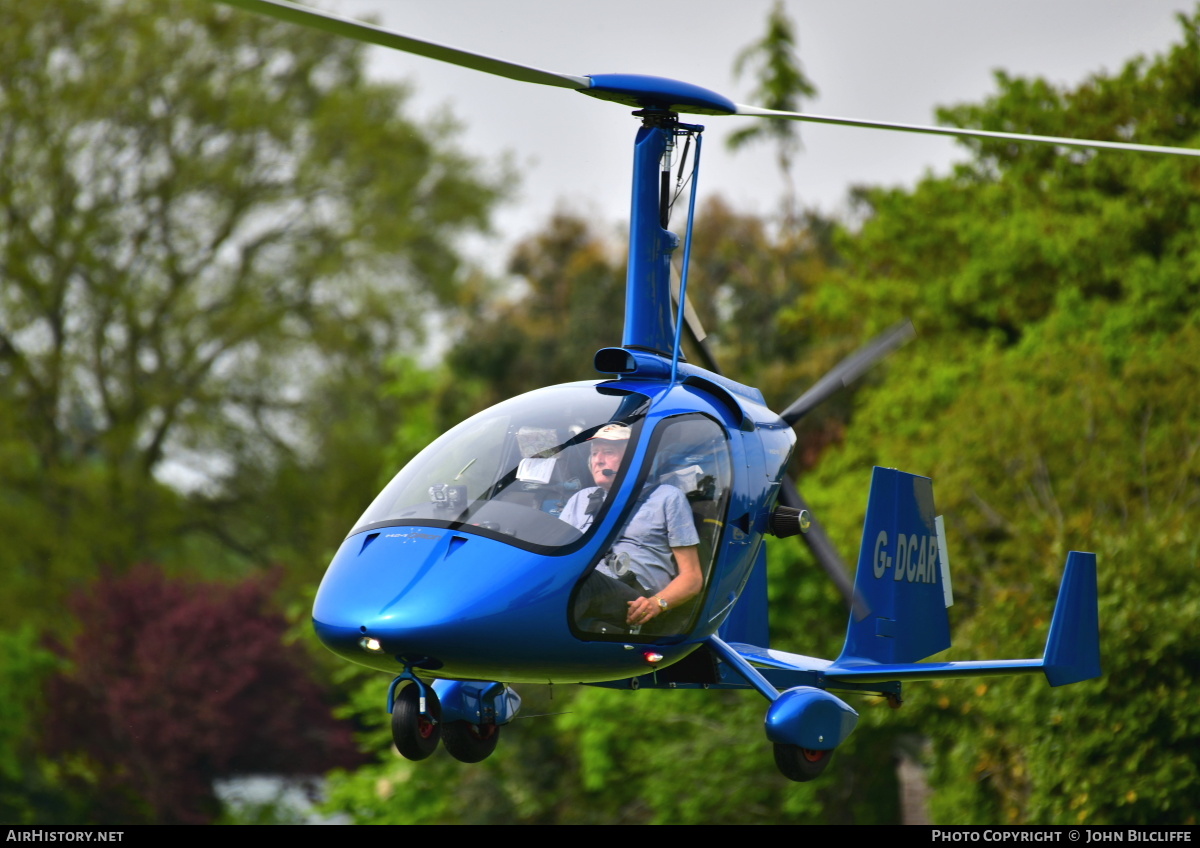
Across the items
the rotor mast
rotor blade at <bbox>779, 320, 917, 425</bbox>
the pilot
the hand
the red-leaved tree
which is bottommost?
the red-leaved tree

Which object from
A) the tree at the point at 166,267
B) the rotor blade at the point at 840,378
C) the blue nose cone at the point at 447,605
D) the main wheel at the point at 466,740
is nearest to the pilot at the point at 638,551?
the blue nose cone at the point at 447,605

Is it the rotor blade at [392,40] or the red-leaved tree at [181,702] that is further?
the red-leaved tree at [181,702]

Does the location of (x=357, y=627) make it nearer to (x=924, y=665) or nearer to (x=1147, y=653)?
(x=924, y=665)

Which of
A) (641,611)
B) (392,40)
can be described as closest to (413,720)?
(641,611)

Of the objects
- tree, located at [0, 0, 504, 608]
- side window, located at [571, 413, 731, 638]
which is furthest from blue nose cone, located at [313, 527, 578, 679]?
tree, located at [0, 0, 504, 608]

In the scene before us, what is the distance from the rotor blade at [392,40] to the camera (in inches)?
175

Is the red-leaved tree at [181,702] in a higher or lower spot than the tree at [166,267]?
lower

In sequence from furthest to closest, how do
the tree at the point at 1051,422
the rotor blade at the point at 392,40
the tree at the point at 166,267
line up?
the tree at the point at 166,267, the tree at the point at 1051,422, the rotor blade at the point at 392,40

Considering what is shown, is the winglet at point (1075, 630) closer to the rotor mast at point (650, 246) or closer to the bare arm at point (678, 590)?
the bare arm at point (678, 590)

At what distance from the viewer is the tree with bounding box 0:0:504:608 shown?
29062mm

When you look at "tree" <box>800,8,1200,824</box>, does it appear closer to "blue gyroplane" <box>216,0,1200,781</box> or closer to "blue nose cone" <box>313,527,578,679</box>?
"blue gyroplane" <box>216,0,1200,781</box>

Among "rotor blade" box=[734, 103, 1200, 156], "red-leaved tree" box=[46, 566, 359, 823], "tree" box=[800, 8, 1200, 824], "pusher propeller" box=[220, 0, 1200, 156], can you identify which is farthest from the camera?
"red-leaved tree" box=[46, 566, 359, 823]

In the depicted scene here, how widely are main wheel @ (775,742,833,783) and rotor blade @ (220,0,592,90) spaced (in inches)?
129

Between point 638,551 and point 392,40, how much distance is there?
2.34 metres
